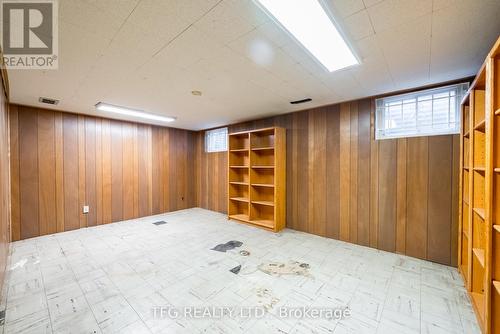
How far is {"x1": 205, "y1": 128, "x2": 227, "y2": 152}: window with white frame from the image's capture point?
17.9ft

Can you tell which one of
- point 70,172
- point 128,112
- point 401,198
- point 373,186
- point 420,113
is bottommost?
point 401,198

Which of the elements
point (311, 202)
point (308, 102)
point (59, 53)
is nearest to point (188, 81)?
point (59, 53)

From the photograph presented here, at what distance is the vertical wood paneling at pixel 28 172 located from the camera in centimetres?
338

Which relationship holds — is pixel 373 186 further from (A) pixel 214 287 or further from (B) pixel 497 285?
(A) pixel 214 287

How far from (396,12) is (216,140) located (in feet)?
15.5

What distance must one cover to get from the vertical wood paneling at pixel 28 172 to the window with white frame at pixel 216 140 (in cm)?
348

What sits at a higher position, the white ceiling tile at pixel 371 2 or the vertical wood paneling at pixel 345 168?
the white ceiling tile at pixel 371 2

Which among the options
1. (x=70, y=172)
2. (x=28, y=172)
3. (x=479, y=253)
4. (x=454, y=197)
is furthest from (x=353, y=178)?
(x=28, y=172)

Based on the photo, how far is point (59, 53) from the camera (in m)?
1.82

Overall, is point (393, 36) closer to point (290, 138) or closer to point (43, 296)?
point (290, 138)

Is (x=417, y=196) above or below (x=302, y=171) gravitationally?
below

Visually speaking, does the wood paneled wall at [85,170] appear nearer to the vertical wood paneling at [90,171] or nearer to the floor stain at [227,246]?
the vertical wood paneling at [90,171]

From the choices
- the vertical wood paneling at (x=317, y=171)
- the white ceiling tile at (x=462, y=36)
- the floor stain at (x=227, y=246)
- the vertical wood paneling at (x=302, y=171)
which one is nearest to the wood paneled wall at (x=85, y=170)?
the floor stain at (x=227, y=246)

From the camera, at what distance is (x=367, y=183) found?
121 inches
